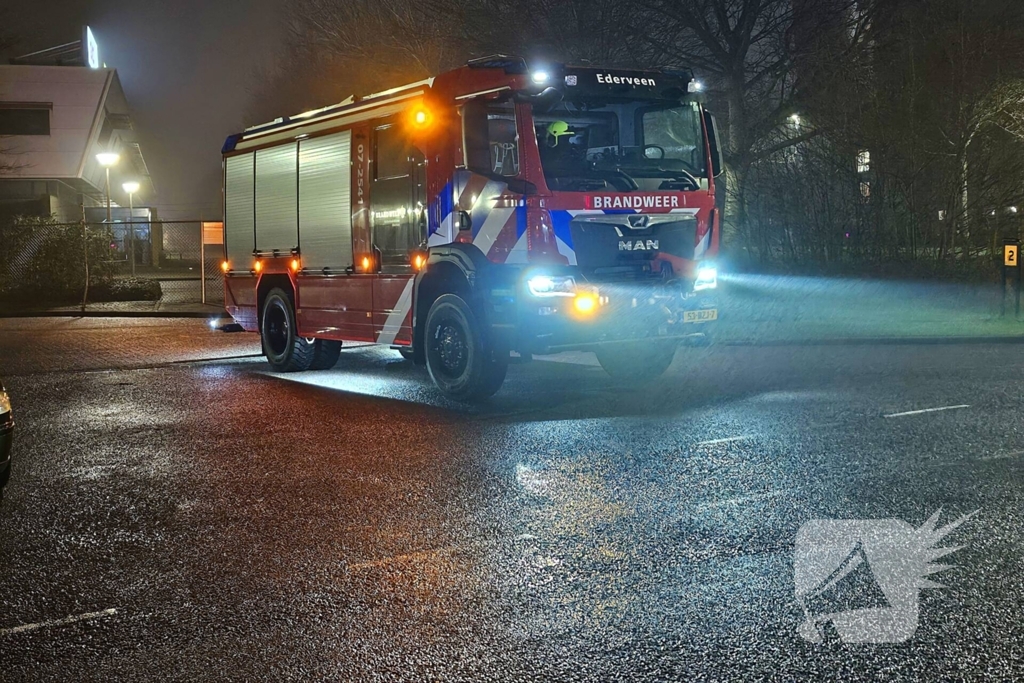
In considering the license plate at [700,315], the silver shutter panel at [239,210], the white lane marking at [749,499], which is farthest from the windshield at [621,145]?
the silver shutter panel at [239,210]

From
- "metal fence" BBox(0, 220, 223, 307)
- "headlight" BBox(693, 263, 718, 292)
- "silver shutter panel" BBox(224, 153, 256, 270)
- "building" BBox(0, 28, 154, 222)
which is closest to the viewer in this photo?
"headlight" BBox(693, 263, 718, 292)

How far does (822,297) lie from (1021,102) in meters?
5.24

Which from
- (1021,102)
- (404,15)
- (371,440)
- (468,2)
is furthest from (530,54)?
(371,440)

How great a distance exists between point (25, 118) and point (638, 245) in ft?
168

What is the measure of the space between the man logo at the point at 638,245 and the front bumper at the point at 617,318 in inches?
14.1

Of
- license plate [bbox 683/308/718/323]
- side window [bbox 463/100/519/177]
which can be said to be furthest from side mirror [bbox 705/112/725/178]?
side window [bbox 463/100/519/177]

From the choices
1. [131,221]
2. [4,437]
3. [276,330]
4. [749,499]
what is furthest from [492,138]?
[131,221]

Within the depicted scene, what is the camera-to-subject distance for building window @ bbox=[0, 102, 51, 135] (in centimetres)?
5506

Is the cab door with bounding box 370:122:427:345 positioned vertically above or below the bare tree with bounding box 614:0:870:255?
below

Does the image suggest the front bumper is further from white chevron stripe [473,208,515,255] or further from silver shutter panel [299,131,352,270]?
silver shutter panel [299,131,352,270]

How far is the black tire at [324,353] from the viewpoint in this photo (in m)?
14.7

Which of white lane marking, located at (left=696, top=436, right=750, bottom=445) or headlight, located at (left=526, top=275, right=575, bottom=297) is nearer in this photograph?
white lane marking, located at (left=696, top=436, right=750, bottom=445)

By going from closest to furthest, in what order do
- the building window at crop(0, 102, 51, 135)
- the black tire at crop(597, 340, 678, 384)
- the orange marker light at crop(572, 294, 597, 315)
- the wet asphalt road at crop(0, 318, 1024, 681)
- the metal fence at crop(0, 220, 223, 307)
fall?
1. the wet asphalt road at crop(0, 318, 1024, 681)
2. the orange marker light at crop(572, 294, 597, 315)
3. the black tire at crop(597, 340, 678, 384)
4. the metal fence at crop(0, 220, 223, 307)
5. the building window at crop(0, 102, 51, 135)

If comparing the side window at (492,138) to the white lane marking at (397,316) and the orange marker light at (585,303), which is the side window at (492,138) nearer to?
the orange marker light at (585,303)
